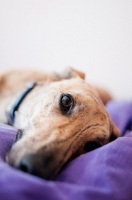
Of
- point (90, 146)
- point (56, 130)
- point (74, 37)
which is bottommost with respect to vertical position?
point (90, 146)

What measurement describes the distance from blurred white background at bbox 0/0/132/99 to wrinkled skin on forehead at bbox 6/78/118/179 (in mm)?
882

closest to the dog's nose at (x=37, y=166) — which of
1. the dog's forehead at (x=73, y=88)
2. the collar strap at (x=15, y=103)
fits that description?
the dog's forehead at (x=73, y=88)

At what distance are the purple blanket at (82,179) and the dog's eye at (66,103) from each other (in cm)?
28

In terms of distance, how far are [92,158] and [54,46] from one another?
1.86 meters

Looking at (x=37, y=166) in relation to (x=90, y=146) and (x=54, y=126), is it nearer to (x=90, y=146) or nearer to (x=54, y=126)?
(x=54, y=126)

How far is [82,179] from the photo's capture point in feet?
2.72

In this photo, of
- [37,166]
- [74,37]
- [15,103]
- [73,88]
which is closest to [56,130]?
[37,166]

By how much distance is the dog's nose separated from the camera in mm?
788

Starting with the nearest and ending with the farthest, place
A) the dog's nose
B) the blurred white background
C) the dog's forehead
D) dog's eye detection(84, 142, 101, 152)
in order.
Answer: the dog's nose, dog's eye detection(84, 142, 101, 152), the dog's forehead, the blurred white background

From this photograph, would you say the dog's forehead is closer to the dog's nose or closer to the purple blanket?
the purple blanket

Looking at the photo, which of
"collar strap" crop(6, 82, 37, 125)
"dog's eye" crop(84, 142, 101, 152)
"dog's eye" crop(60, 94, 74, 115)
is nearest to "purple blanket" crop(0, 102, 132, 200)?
"dog's eye" crop(84, 142, 101, 152)

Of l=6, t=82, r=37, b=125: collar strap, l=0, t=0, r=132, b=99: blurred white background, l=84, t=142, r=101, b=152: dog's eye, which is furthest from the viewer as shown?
l=0, t=0, r=132, b=99: blurred white background

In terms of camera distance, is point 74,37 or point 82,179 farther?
point 74,37

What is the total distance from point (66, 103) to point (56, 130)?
0.24 metres
